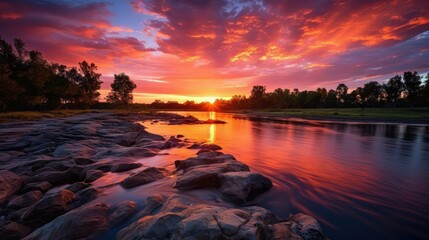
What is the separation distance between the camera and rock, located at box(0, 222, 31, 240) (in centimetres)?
579

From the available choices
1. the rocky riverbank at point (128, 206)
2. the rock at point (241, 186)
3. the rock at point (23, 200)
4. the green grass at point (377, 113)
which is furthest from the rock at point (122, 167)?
the green grass at point (377, 113)

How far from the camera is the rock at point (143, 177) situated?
9.64 metres

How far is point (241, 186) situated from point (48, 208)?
6649mm

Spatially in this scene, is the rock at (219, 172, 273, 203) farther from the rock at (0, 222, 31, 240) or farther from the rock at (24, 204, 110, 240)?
the rock at (0, 222, 31, 240)

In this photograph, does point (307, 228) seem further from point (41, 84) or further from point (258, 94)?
point (258, 94)

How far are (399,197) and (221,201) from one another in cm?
813

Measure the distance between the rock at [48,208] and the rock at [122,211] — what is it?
171cm

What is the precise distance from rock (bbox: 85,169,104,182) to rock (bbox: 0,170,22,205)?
2489 millimetres

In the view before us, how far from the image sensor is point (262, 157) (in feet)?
56.6

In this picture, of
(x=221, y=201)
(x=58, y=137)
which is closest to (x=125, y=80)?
(x=58, y=137)

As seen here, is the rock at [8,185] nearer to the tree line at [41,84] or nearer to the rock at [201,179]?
the rock at [201,179]

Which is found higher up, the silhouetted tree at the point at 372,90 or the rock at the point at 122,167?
the silhouetted tree at the point at 372,90

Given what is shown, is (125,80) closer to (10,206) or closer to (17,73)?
(17,73)

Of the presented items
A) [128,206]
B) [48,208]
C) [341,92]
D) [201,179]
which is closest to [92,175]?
[48,208]
